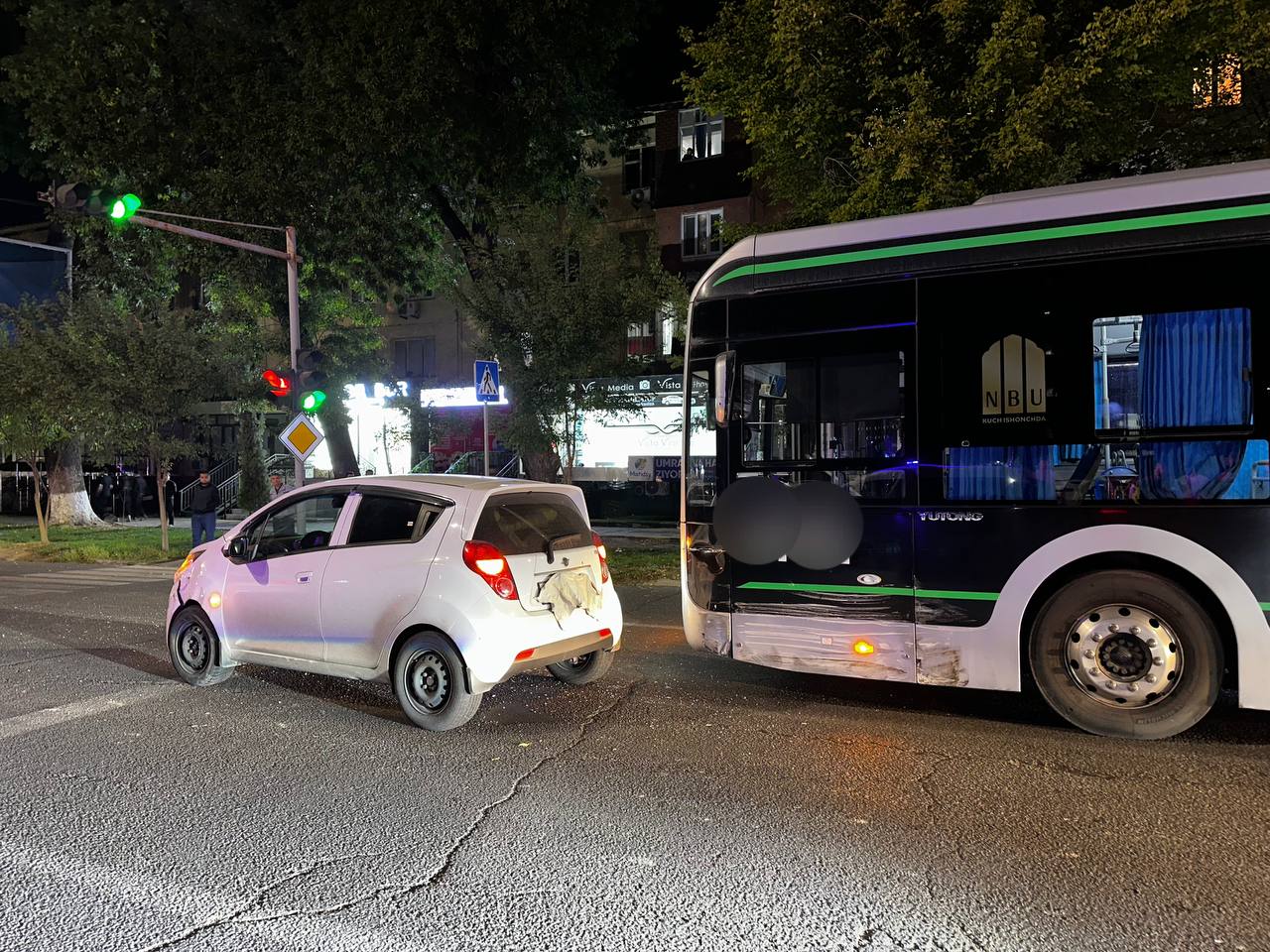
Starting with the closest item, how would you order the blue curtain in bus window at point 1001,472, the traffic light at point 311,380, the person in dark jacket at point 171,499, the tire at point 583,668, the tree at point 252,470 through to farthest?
the blue curtain in bus window at point 1001,472, the tire at point 583,668, the traffic light at point 311,380, the tree at point 252,470, the person in dark jacket at point 171,499

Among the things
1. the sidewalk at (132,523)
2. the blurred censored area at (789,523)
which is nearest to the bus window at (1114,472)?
the blurred censored area at (789,523)

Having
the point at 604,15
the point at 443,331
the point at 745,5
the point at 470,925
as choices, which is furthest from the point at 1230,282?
the point at 443,331

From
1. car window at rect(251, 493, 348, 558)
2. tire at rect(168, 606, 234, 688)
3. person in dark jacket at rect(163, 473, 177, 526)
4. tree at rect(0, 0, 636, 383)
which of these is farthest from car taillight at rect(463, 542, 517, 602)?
person in dark jacket at rect(163, 473, 177, 526)

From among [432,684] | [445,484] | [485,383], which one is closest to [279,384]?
[485,383]

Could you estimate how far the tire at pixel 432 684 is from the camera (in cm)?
Answer: 573

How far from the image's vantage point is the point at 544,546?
20.1 ft

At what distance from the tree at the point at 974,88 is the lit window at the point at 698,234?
559 inches

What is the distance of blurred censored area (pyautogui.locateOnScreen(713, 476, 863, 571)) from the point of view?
6043 mm

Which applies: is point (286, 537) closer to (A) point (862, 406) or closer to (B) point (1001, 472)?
(A) point (862, 406)

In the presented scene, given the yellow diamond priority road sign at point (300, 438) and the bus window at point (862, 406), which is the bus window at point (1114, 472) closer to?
the bus window at point (862, 406)

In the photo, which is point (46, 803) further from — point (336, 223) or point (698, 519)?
point (336, 223)

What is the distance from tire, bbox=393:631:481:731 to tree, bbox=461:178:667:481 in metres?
9.86

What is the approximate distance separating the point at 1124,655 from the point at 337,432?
18.8m

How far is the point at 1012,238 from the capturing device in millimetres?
5703
